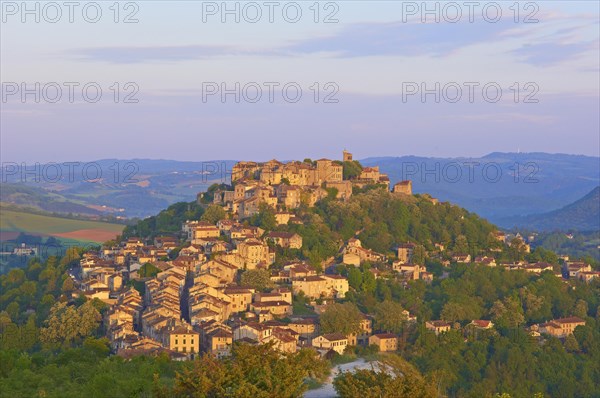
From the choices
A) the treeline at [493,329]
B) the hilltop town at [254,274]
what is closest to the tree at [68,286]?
the hilltop town at [254,274]

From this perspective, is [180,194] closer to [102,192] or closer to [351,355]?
[102,192]

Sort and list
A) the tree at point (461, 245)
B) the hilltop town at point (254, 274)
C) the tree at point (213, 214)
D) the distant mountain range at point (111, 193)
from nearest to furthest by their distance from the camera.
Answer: the hilltop town at point (254, 274)
the tree at point (213, 214)
the tree at point (461, 245)
the distant mountain range at point (111, 193)

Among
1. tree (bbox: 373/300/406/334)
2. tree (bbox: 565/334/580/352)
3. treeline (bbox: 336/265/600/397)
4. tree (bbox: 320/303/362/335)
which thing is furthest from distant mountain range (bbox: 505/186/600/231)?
tree (bbox: 320/303/362/335)

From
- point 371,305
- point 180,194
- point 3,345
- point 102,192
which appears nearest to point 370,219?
point 371,305

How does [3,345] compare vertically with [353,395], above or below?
below

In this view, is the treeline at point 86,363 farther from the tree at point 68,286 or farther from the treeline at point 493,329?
the treeline at point 493,329

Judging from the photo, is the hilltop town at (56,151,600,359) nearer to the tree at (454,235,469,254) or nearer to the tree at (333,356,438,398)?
the tree at (454,235,469,254)
